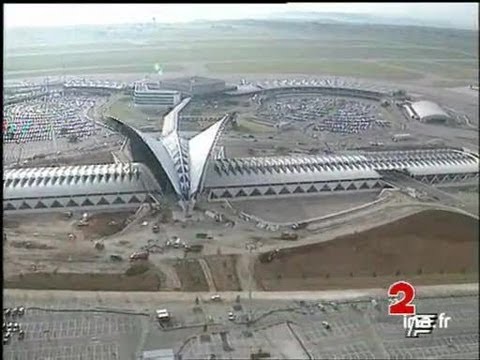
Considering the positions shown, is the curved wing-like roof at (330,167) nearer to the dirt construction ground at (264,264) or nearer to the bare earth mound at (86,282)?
the dirt construction ground at (264,264)

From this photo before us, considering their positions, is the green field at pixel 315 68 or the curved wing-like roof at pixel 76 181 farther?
the green field at pixel 315 68

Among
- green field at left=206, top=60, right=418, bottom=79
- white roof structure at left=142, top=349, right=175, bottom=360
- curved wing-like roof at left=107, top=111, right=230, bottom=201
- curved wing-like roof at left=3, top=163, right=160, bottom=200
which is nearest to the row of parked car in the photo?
white roof structure at left=142, top=349, right=175, bottom=360

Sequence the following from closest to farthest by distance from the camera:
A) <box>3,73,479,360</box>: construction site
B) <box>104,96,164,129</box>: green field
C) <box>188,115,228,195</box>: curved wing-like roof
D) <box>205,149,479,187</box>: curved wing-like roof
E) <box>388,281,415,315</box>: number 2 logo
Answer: <box>3,73,479,360</box>: construction site → <box>388,281,415,315</box>: number 2 logo → <box>188,115,228,195</box>: curved wing-like roof → <box>205,149,479,187</box>: curved wing-like roof → <box>104,96,164,129</box>: green field

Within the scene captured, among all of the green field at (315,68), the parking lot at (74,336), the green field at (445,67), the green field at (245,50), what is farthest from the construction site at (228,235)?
the green field at (315,68)

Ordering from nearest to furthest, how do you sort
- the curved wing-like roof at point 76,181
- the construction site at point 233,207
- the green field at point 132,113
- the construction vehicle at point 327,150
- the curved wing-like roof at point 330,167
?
1. the construction site at point 233,207
2. the curved wing-like roof at point 76,181
3. the curved wing-like roof at point 330,167
4. the construction vehicle at point 327,150
5. the green field at point 132,113

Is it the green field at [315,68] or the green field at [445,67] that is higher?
the green field at [315,68]

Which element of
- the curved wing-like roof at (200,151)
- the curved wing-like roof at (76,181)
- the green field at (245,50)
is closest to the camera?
the curved wing-like roof at (76,181)

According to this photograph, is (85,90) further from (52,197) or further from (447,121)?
(447,121)

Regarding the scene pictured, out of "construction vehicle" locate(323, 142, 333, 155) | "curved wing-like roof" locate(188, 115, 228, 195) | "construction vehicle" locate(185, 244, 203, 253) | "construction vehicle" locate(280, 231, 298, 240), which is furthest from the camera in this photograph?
"construction vehicle" locate(323, 142, 333, 155)

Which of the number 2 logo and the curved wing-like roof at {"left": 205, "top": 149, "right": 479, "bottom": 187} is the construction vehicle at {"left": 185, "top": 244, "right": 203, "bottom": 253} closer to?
the curved wing-like roof at {"left": 205, "top": 149, "right": 479, "bottom": 187}
